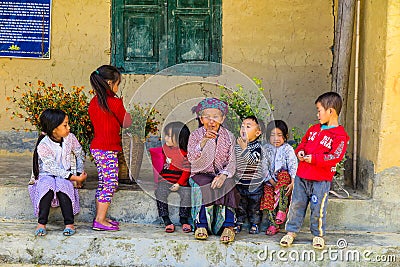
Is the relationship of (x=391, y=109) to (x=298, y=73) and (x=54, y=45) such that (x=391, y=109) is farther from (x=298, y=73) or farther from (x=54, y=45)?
(x=54, y=45)

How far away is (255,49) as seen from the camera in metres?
5.85

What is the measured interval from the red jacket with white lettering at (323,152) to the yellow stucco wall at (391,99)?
526 mm

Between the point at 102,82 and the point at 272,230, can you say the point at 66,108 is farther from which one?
the point at 272,230

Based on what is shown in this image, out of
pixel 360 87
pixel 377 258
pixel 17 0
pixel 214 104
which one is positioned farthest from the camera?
pixel 17 0

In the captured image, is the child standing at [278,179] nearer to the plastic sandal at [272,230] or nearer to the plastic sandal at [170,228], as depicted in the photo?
the plastic sandal at [272,230]

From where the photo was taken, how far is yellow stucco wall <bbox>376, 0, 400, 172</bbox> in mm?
4156

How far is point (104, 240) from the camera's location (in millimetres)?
3977

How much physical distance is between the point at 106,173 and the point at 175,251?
813mm

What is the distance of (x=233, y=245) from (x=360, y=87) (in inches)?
73.3

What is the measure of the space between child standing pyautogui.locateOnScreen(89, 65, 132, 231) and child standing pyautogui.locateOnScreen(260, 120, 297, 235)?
1.17 meters

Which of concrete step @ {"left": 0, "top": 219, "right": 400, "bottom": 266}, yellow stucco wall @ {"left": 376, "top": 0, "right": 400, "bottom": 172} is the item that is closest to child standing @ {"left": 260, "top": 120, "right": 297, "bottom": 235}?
concrete step @ {"left": 0, "top": 219, "right": 400, "bottom": 266}

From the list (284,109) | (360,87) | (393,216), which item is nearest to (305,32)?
(284,109)

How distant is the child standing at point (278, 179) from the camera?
13.7ft

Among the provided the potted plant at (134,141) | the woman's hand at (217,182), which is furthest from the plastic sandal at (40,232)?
the woman's hand at (217,182)
